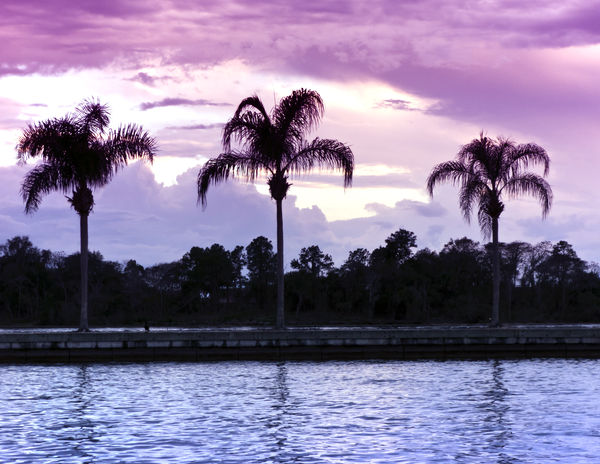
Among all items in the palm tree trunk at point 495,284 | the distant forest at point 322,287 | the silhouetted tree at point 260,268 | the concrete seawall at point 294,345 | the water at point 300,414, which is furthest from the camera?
the silhouetted tree at point 260,268

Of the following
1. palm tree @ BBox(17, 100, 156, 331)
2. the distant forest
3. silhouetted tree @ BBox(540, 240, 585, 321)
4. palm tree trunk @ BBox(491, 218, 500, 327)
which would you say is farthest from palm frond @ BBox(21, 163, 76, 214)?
silhouetted tree @ BBox(540, 240, 585, 321)

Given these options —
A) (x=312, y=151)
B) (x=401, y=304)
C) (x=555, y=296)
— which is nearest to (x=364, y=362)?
(x=312, y=151)

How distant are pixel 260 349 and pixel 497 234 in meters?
15.4

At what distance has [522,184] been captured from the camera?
4444 centimetres

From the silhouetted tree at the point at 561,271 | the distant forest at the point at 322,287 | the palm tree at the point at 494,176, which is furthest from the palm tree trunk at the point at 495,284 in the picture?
the silhouetted tree at the point at 561,271

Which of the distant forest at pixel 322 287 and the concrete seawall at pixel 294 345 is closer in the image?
the concrete seawall at pixel 294 345

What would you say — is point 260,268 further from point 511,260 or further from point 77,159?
point 77,159

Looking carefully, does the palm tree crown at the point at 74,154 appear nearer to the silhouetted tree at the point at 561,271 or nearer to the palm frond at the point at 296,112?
the palm frond at the point at 296,112

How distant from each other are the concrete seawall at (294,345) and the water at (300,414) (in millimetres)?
1642

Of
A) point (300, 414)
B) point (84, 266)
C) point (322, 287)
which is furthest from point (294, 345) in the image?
point (322, 287)

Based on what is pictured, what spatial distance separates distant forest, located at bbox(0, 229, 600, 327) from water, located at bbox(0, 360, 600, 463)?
74.1 m

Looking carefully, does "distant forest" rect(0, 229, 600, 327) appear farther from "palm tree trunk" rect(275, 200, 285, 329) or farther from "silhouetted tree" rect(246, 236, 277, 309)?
"palm tree trunk" rect(275, 200, 285, 329)

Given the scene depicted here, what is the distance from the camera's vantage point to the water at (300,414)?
53.4 ft

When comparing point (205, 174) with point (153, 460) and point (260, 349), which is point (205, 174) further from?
point (153, 460)
